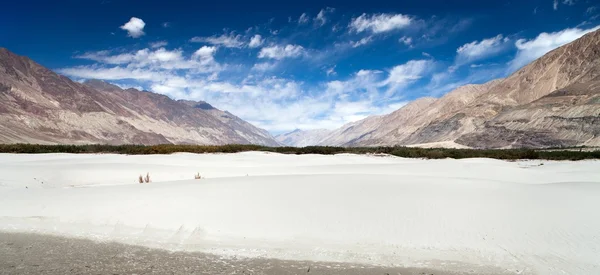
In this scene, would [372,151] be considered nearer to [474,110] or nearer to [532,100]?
[532,100]

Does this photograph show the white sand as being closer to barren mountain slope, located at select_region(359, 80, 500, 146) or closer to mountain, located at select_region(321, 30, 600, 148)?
mountain, located at select_region(321, 30, 600, 148)

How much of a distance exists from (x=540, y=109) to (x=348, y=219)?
83677 mm

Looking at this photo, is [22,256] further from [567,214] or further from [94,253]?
[567,214]

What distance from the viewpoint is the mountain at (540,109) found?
65.9 m

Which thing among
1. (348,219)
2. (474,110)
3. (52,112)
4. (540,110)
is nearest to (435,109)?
(474,110)

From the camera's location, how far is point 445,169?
18312 millimetres

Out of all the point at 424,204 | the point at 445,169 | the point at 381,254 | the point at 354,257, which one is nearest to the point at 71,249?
the point at 354,257

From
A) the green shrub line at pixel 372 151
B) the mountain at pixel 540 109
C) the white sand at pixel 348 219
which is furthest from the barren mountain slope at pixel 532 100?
the white sand at pixel 348 219

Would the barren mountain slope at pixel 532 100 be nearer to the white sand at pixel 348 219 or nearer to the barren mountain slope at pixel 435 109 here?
the barren mountain slope at pixel 435 109

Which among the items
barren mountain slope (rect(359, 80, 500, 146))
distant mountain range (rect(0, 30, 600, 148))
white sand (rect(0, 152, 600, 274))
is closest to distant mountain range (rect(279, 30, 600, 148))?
distant mountain range (rect(0, 30, 600, 148))

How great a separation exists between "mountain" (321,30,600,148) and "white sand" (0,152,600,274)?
6303 centimetres

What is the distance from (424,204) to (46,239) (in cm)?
779

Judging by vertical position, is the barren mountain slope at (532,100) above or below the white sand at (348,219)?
above

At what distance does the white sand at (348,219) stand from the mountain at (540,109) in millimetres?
63035
